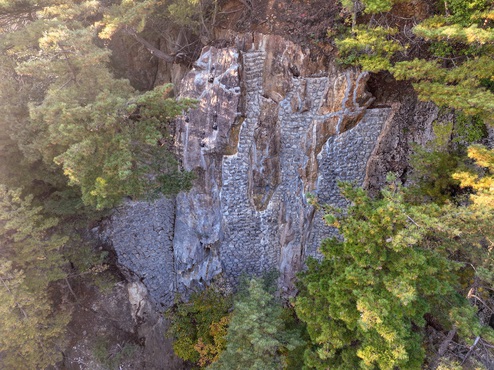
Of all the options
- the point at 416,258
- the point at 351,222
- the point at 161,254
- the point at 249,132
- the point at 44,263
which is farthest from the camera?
the point at 161,254

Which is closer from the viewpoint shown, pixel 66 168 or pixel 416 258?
pixel 416 258

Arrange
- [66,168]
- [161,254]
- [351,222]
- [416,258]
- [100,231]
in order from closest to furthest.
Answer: [416,258] → [351,222] → [66,168] → [100,231] → [161,254]

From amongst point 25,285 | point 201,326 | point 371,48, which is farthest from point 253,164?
point 25,285

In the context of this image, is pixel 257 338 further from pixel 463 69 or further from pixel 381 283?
pixel 463 69

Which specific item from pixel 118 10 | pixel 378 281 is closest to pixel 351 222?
pixel 378 281

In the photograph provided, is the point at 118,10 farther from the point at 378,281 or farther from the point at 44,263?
the point at 378,281

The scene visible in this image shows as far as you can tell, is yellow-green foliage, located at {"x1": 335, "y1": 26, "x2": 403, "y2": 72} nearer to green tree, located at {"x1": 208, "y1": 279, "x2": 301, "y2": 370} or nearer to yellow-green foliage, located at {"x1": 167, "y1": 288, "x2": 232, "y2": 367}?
green tree, located at {"x1": 208, "y1": 279, "x2": 301, "y2": 370}
